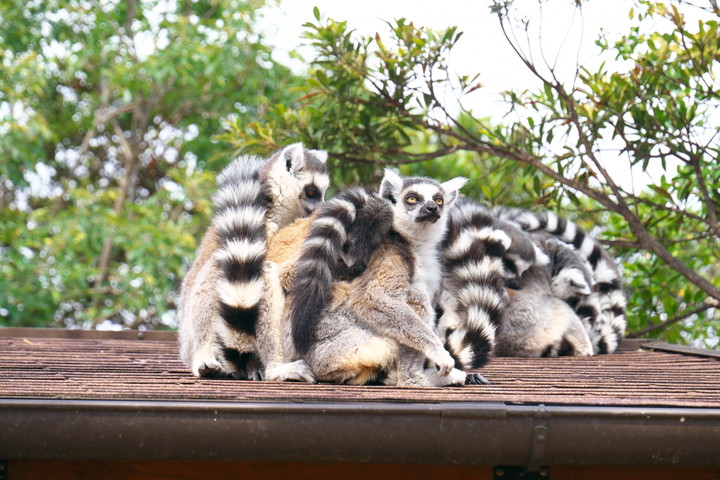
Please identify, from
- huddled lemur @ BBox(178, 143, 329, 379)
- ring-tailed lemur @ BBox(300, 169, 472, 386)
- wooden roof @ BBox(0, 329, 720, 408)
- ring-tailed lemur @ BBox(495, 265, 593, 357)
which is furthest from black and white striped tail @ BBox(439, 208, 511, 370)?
huddled lemur @ BBox(178, 143, 329, 379)

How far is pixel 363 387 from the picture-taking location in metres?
3.34

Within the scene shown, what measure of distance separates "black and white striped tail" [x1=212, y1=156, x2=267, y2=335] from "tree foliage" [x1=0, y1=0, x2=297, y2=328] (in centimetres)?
520

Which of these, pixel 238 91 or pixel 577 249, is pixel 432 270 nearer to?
pixel 577 249

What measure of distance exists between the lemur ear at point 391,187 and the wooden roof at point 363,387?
1.00 metres

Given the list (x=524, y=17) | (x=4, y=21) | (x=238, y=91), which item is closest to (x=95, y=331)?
(x=524, y=17)

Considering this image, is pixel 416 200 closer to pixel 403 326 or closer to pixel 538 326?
pixel 403 326

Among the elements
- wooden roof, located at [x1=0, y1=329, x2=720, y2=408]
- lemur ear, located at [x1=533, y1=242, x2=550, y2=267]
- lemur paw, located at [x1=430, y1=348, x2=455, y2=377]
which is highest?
lemur ear, located at [x1=533, y1=242, x2=550, y2=267]

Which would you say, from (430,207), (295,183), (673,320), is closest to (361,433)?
(430,207)

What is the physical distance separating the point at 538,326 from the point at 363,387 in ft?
7.57

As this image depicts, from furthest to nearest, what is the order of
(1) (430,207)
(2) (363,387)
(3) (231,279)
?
(1) (430,207), (3) (231,279), (2) (363,387)

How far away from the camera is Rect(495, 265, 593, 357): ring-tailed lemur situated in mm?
5316

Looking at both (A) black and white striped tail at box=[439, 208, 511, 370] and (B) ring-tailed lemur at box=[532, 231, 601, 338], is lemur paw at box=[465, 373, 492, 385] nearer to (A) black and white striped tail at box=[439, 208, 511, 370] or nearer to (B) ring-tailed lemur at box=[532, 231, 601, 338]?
(A) black and white striped tail at box=[439, 208, 511, 370]

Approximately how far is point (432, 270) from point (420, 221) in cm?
25

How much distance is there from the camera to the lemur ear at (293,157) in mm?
4668
